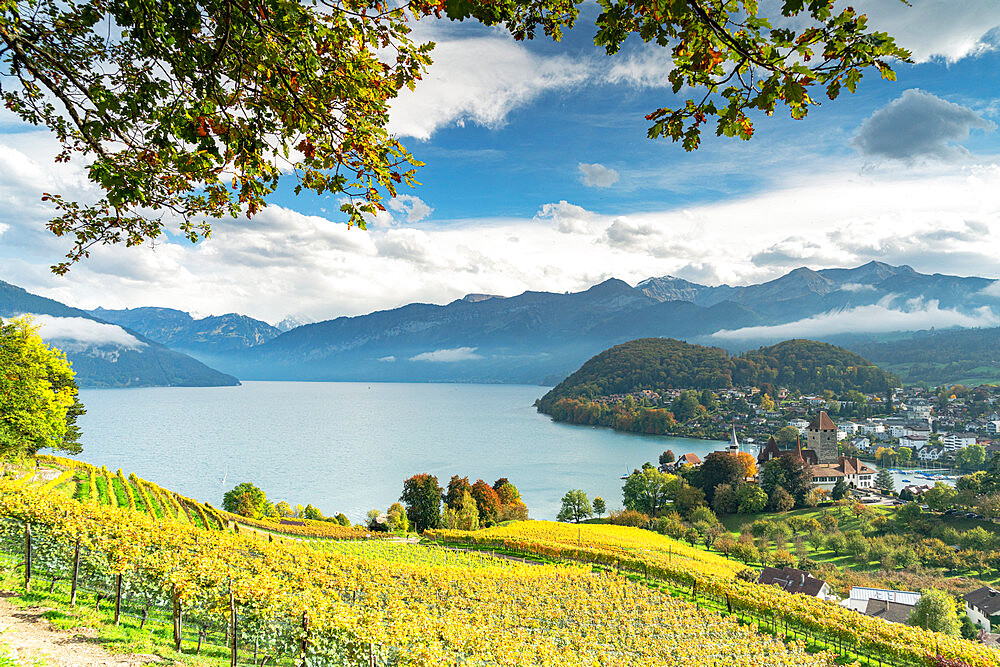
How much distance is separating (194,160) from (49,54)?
0.93 meters

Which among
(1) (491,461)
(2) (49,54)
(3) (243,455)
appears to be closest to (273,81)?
(2) (49,54)

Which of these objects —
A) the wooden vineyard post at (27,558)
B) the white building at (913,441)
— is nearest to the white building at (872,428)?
→ the white building at (913,441)

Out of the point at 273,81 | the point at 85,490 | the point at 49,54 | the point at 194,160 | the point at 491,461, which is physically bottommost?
the point at 491,461

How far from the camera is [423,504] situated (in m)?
33.3

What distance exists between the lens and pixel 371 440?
73312 millimetres

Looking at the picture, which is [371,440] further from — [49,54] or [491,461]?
[49,54]

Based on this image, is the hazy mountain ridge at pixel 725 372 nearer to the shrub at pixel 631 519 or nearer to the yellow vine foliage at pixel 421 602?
the shrub at pixel 631 519

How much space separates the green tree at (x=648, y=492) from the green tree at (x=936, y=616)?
2229cm

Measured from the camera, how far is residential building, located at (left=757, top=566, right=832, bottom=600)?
20.4 m

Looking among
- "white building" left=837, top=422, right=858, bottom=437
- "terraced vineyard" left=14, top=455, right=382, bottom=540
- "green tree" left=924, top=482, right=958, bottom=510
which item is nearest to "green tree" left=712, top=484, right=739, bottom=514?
"green tree" left=924, top=482, right=958, bottom=510

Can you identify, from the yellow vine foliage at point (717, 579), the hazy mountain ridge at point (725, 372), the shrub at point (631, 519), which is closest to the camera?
the yellow vine foliage at point (717, 579)

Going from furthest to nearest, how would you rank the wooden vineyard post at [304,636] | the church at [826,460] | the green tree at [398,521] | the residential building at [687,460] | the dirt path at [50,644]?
the residential building at [687,460]
the church at [826,460]
the green tree at [398,521]
the wooden vineyard post at [304,636]
the dirt path at [50,644]

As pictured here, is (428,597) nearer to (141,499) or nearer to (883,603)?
(141,499)

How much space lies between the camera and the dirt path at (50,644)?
599 cm
